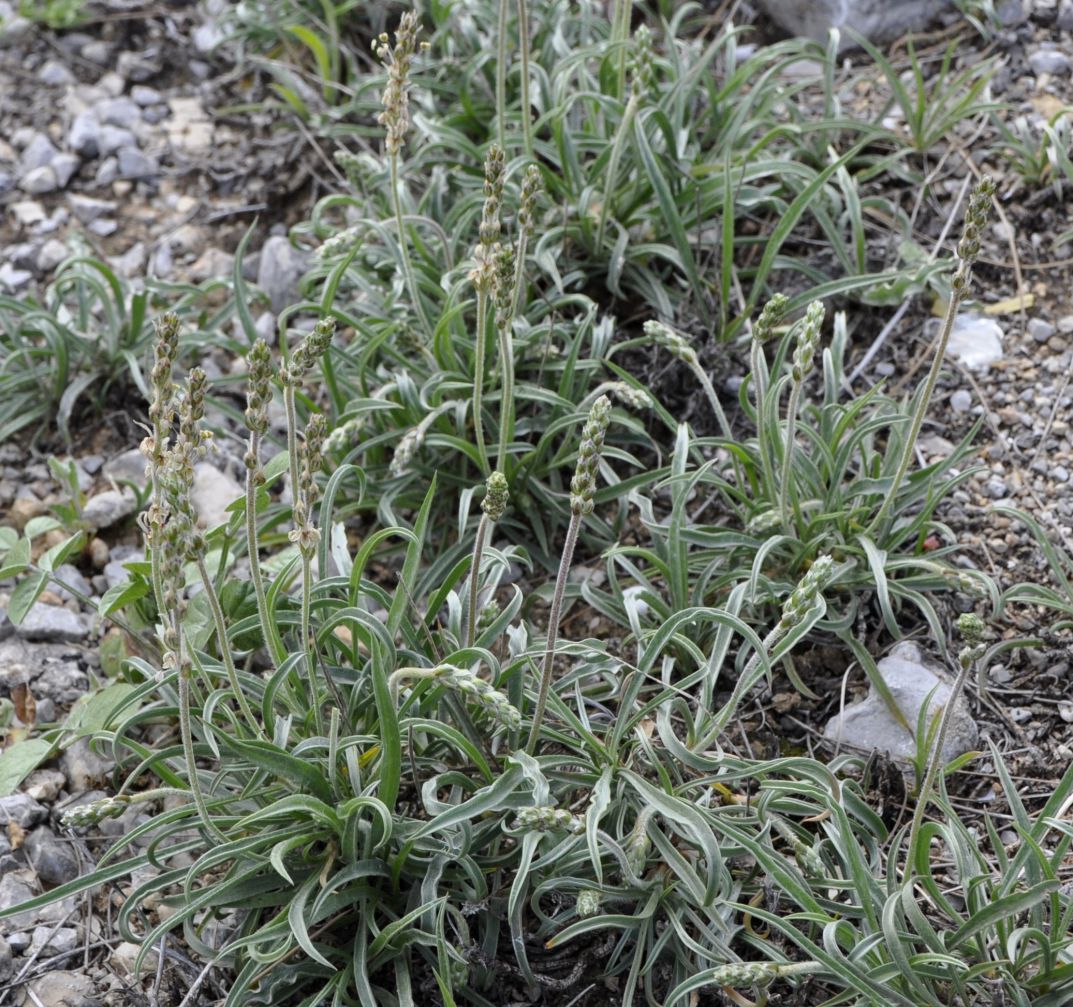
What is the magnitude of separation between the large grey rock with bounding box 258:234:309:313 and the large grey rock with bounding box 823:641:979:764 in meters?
2.57

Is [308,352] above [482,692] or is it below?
above

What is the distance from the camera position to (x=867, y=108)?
4.81 metres

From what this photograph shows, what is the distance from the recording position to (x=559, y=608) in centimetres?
255

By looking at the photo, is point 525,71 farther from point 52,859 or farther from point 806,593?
point 52,859

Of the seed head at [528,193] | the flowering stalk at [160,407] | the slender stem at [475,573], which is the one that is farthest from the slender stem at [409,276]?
the flowering stalk at [160,407]

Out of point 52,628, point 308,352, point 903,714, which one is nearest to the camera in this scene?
point 308,352

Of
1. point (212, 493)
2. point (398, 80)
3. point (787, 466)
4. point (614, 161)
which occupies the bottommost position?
point (212, 493)

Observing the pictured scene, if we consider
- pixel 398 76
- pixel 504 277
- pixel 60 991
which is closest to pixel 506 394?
pixel 504 277

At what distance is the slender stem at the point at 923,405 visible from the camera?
2621 mm

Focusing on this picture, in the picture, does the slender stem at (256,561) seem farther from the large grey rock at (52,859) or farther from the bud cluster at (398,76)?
the bud cluster at (398,76)

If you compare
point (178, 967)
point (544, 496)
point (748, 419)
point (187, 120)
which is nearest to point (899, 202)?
point (748, 419)

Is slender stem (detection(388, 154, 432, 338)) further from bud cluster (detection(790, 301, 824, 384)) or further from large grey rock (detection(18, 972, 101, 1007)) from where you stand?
large grey rock (detection(18, 972, 101, 1007))

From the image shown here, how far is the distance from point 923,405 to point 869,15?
2904 millimetres

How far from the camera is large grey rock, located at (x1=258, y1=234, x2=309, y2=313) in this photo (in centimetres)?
468
